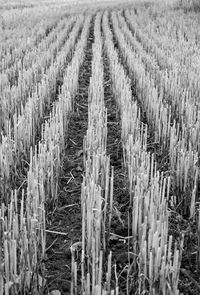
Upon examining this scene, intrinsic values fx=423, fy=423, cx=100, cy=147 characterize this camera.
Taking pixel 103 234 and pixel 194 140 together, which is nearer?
pixel 103 234

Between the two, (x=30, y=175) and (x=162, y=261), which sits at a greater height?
(x=30, y=175)

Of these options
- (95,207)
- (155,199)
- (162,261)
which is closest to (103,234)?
(95,207)

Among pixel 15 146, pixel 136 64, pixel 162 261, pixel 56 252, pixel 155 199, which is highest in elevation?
pixel 136 64

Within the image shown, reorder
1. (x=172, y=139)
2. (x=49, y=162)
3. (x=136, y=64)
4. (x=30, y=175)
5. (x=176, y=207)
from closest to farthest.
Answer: (x=30, y=175) < (x=176, y=207) < (x=49, y=162) < (x=172, y=139) < (x=136, y=64)

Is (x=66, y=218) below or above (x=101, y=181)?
below

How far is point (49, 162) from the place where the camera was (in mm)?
3240

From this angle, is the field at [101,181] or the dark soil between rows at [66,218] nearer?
the field at [101,181]

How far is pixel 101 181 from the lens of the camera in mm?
3074

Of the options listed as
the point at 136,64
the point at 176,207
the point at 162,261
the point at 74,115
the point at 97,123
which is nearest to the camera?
the point at 162,261

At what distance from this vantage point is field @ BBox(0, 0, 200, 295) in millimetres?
2129

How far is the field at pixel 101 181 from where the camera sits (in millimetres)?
2129

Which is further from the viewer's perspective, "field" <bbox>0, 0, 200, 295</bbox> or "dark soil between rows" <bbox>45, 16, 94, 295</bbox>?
"dark soil between rows" <bbox>45, 16, 94, 295</bbox>

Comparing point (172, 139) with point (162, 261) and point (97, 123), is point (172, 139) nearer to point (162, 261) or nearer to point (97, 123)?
point (97, 123)

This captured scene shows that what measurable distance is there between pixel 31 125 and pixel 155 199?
6.47 feet
